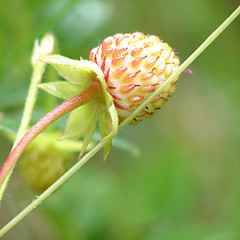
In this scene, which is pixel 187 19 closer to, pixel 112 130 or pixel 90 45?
pixel 90 45

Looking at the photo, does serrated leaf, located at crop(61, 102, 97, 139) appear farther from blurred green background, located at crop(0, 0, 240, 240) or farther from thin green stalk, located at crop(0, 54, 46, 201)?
blurred green background, located at crop(0, 0, 240, 240)

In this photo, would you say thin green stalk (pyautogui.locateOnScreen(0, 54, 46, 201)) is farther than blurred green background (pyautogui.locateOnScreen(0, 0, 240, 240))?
No

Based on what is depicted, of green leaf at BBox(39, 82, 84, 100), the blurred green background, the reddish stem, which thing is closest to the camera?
the reddish stem

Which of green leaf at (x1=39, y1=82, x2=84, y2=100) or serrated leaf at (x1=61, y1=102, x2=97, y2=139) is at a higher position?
green leaf at (x1=39, y1=82, x2=84, y2=100)

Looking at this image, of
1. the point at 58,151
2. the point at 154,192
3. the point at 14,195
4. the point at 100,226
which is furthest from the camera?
the point at 154,192

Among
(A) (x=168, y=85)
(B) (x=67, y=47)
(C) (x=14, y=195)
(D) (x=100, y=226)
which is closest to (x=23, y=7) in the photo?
(B) (x=67, y=47)

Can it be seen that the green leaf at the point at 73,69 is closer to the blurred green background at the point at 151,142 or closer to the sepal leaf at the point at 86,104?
the sepal leaf at the point at 86,104

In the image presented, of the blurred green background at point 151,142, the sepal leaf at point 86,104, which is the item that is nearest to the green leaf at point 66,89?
the sepal leaf at point 86,104

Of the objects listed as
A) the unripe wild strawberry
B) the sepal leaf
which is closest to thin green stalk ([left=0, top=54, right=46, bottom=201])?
the sepal leaf
